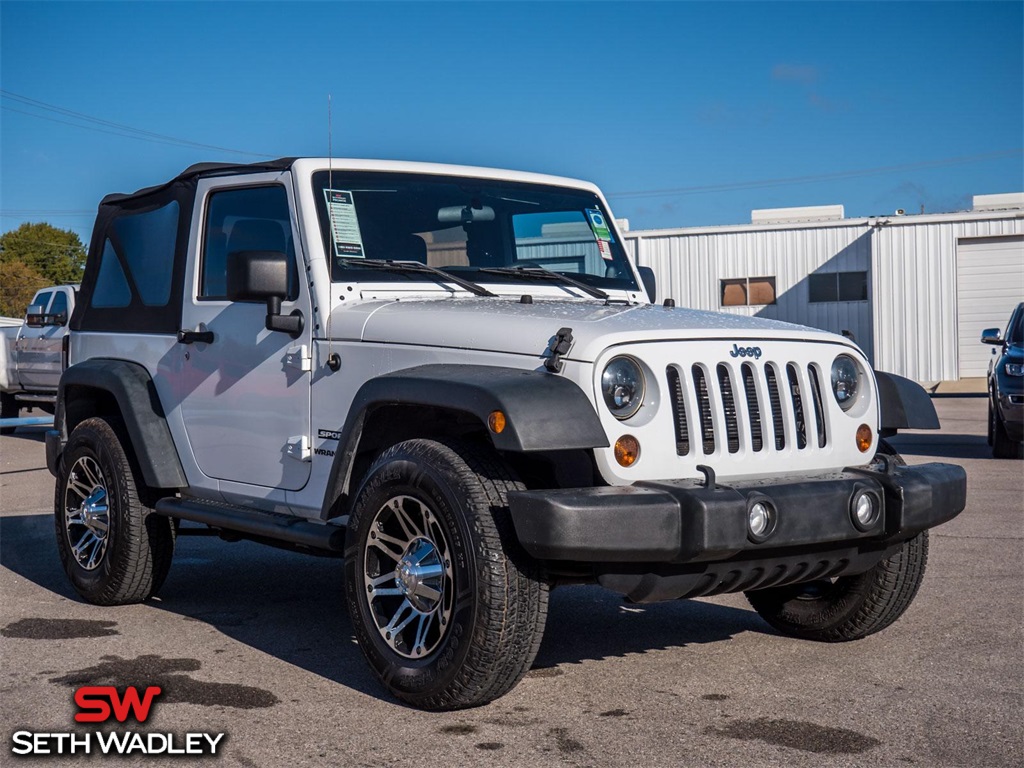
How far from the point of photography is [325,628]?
5.79 metres

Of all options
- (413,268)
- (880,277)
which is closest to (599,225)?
(413,268)

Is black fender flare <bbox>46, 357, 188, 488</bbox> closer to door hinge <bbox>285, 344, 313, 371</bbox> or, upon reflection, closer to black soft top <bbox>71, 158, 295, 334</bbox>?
black soft top <bbox>71, 158, 295, 334</bbox>

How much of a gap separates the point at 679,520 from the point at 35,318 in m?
15.7

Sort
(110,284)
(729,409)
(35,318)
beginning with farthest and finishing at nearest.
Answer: (35,318), (110,284), (729,409)

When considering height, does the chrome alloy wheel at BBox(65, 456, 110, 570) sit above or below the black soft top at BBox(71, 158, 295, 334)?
below

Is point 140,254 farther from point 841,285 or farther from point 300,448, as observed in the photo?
point 841,285

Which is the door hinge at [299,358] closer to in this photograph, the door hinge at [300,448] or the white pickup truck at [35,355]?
the door hinge at [300,448]

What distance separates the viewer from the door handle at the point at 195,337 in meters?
5.86

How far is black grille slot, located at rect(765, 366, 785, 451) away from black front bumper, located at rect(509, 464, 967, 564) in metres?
0.22

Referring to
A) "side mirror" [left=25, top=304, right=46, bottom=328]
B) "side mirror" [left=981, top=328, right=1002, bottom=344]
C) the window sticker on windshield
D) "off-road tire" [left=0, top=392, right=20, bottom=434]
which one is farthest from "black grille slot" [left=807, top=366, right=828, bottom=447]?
"off-road tire" [left=0, top=392, right=20, bottom=434]

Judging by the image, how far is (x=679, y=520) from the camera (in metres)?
4.02

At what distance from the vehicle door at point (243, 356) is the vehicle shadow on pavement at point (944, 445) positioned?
8947mm

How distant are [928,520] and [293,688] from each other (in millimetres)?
2413

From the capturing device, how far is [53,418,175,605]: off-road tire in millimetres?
6172
